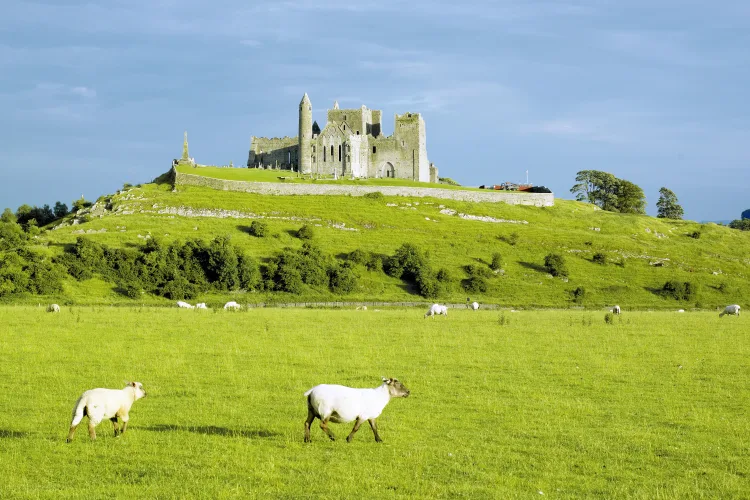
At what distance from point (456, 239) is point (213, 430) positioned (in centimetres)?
8861

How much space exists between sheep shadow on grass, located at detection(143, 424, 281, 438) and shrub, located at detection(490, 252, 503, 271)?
75983 mm

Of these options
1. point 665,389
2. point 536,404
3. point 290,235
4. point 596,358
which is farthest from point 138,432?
point 290,235

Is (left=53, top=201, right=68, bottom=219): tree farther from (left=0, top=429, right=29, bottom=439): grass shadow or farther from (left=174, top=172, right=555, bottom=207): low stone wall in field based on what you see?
(left=0, top=429, right=29, bottom=439): grass shadow

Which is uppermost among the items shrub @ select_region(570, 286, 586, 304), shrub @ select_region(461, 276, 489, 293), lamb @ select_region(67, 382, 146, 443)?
lamb @ select_region(67, 382, 146, 443)

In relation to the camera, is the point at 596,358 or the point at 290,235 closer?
the point at 596,358

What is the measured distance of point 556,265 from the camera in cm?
9175

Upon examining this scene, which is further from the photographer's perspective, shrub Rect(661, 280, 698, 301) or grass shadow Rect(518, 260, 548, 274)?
grass shadow Rect(518, 260, 548, 274)

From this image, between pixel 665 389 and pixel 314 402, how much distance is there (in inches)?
501

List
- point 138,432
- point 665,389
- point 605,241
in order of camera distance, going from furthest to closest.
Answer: point 605,241 → point 665,389 → point 138,432

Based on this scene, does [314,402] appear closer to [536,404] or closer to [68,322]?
[536,404]

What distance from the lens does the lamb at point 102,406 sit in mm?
15898

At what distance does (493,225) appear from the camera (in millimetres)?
115750

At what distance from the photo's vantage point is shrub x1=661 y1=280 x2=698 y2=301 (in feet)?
281

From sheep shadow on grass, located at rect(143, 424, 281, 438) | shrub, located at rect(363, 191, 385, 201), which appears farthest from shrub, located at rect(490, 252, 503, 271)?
Answer: sheep shadow on grass, located at rect(143, 424, 281, 438)
